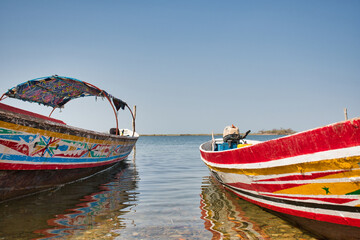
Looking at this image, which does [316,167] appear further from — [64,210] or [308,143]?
[64,210]

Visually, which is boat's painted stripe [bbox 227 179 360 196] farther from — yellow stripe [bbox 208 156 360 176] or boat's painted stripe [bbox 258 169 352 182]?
yellow stripe [bbox 208 156 360 176]

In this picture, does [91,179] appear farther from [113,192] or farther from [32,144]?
[32,144]

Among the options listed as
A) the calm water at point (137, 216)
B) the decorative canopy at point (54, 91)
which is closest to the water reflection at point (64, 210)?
the calm water at point (137, 216)

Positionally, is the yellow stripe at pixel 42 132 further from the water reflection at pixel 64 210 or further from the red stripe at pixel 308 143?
the red stripe at pixel 308 143

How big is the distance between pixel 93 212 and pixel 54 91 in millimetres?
6937

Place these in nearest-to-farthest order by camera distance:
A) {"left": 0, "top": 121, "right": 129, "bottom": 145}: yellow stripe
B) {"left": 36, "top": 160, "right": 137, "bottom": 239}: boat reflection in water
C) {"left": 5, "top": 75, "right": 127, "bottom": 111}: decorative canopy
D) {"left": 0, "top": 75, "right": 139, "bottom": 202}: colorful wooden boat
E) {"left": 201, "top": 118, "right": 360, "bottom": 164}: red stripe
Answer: {"left": 201, "top": 118, "right": 360, "bottom": 164}: red stripe → {"left": 36, "top": 160, "right": 137, "bottom": 239}: boat reflection in water → {"left": 0, "top": 121, "right": 129, "bottom": 145}: yellow stripe → {"left": 0, "top": 75, "right": 139, "bottom": 202}: colorful wooden boat → {"left": 5, "top": 75, "right": 127, "bottom": 111}: decorative canopy

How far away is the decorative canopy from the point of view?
8250 millimetres

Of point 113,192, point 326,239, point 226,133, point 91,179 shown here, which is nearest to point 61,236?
point 113,192

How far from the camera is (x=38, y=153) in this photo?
526 cm

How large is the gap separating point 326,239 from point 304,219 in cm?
33

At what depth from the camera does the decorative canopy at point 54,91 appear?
325 inches

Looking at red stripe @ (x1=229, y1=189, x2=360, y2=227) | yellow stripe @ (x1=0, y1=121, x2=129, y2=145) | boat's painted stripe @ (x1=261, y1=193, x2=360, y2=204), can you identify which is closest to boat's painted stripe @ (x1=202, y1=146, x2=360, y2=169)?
boat's painted stripe @ (x1=261, y1=193, x2=360, y2=204)

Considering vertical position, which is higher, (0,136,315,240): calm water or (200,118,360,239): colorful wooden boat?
(200,118,360,239): colorful wooden boat

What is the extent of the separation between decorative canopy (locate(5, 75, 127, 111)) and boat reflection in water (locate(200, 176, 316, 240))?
6.10 m
